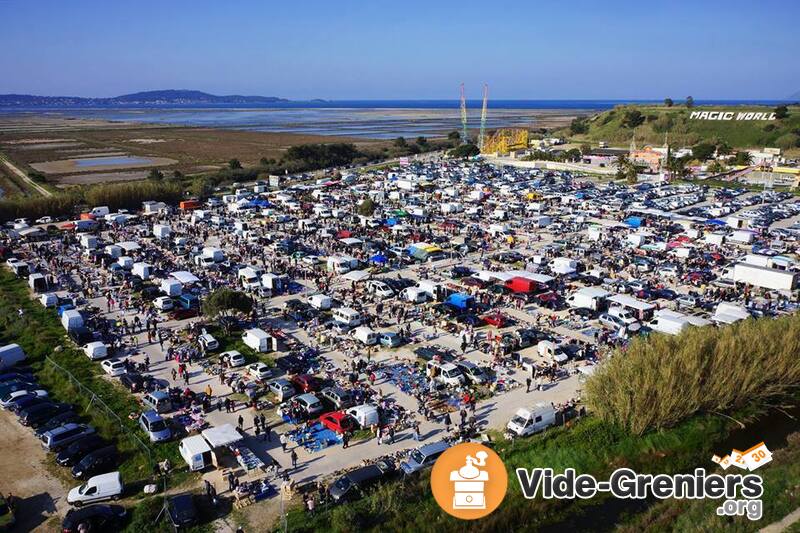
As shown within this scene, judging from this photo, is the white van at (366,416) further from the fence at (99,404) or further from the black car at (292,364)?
the fence at (99,404)

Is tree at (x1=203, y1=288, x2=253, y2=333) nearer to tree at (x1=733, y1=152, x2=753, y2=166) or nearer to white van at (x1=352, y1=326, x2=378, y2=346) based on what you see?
white van at (x1=352, y1=326, x2=378, y2=346)

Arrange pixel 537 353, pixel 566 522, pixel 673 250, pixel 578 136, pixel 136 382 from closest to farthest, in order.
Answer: pixel 566 522 → pixel 136 382 → pixel 537 353 → pixel 673 250 → pixel 578 136

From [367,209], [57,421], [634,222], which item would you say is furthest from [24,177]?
[634,222]

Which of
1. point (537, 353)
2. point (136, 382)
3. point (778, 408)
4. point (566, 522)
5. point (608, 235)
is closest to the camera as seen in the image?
point (566, 522)

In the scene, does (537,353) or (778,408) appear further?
(537,353)

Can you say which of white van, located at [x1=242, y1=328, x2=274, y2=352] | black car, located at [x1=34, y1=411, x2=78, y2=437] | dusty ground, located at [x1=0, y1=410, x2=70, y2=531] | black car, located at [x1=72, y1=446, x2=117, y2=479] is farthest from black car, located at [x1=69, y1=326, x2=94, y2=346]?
black car, located at [x1=72, y1=446, x2=117, y2=479]

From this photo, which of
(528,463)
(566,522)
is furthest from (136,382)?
(566,522)

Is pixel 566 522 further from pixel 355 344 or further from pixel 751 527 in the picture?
pixel 355 344
